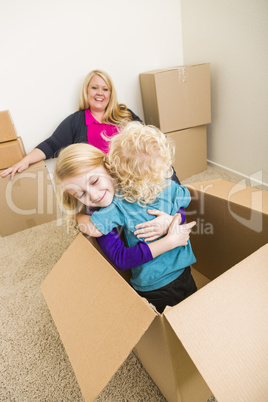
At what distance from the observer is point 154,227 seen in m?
0.66

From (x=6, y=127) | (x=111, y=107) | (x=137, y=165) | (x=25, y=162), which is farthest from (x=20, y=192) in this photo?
(x=137, y=165)

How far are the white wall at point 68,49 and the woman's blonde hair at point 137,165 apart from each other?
1119 mm

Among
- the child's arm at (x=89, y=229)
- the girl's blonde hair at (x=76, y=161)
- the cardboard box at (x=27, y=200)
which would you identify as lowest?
the cardboard box at (x=27, y=200)

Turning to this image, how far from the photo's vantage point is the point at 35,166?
4.74 ft

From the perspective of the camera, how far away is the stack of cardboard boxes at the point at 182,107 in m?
1.46

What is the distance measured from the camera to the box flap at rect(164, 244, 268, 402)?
0.33 metres

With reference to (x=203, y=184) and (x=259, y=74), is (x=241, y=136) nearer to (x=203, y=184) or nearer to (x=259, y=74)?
(x=259, y=74)

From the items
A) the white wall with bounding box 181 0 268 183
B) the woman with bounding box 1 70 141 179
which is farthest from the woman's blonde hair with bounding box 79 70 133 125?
the white wall with bounding box 181 0 268 183

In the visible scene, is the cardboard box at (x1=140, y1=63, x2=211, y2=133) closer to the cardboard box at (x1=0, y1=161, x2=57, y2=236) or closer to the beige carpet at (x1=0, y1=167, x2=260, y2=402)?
the cardboard box at (x1=0, y1=161, x2=57, y2=236)

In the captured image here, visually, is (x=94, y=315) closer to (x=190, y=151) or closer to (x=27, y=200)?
(x=27, y=200)

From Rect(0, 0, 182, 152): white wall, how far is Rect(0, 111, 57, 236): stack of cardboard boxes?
22 cm

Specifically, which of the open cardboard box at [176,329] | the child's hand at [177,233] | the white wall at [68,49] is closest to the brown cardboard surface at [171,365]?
the open cardboard box at [176,329]

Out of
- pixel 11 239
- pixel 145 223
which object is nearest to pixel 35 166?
pixel 11 239

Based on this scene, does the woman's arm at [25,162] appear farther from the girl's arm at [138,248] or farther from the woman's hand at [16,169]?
the girl's arm at [138,248]
